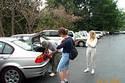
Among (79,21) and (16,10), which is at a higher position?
(16,10)

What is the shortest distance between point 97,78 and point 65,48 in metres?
2.11

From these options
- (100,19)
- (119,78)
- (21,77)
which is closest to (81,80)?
(119,78)

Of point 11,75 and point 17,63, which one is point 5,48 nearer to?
point 17,63

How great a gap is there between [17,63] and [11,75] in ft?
1.33

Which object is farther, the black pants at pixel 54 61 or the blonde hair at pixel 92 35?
the blonde hair at pixel 92 35

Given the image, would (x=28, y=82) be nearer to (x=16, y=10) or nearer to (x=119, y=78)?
(x=119, y=78)

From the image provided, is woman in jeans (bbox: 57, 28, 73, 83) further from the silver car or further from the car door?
the car door

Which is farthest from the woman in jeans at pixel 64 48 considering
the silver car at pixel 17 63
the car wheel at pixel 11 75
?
the car wheel at pixel 11 75

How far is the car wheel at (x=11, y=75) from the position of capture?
8.78m

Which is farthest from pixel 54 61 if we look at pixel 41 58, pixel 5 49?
pixel 5 49

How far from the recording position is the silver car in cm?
871

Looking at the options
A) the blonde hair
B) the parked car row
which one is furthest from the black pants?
the blonde hair

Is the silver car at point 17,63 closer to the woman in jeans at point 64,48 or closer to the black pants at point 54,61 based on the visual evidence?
the woman in jeans at point 64,48

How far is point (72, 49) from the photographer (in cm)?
894
